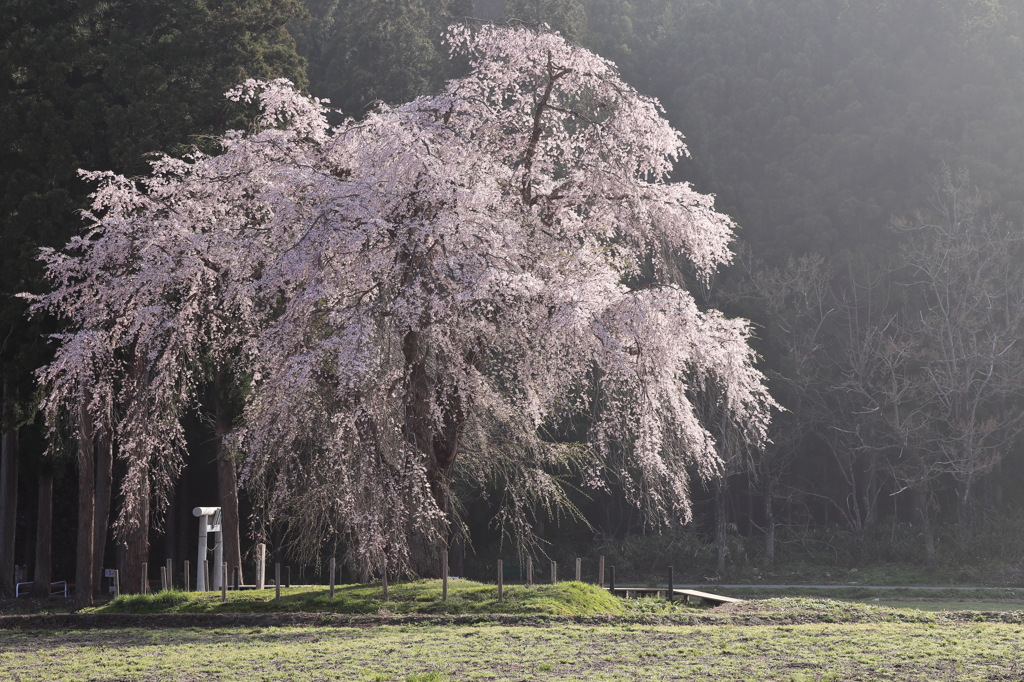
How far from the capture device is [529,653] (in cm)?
938

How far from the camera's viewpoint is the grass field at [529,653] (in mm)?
8180

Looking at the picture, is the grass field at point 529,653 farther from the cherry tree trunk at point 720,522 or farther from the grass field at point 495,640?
the cherry tree trunk at point 720,522

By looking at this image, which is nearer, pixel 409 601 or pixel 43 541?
pixel 409 601

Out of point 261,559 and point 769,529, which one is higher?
point 261,559

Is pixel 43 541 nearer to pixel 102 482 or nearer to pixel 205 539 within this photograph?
pixel 102 482

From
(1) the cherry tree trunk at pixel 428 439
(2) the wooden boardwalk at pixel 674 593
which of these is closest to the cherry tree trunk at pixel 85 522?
(1) the cherry tree trunk at pixel 428 439

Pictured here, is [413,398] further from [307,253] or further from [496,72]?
[496,72]

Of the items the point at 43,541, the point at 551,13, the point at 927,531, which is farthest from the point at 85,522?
the point at 551,13

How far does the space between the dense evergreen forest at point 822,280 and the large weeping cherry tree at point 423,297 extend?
8549 millimetres

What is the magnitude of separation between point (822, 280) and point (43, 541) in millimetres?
23332

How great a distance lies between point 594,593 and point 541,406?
9.21 ft

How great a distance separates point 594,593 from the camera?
13883 millimetres

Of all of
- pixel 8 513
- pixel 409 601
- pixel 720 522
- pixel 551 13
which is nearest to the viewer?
pixel 409 601

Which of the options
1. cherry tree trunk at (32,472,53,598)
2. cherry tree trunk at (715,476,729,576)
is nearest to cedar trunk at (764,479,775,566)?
cherry tree trunk at (715,476,729,576)
